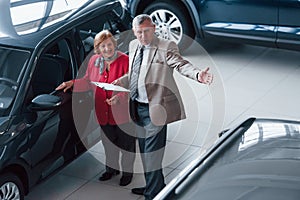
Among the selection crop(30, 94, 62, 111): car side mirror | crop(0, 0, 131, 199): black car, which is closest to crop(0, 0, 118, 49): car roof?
crop(0, 0, 131, 199): black car

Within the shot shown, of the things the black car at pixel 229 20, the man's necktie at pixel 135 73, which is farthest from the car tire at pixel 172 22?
the man's necktie at pixel 135 73

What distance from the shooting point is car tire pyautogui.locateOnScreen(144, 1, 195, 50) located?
9008mm

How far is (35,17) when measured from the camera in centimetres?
614

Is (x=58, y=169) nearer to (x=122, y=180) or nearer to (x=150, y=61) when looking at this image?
(x=122, y=180)

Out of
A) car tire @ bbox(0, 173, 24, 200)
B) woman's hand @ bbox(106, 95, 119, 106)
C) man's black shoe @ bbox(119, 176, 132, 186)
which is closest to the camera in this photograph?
car tire @ bbox(0, 173, 24, 200)

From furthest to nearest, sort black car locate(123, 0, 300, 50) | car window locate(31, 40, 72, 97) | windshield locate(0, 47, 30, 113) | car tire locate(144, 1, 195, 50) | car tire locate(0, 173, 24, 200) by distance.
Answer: car tire locate(144, 1, 195, 50)
black car locate(123, 0, 300, 50)
car window locate(31, 40, 72, 97)
windshield locate(0, 47, 30, 113)
car tire locate(0, 173, 24, 200)

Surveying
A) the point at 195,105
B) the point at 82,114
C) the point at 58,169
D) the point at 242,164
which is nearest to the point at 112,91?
the point at 82,114

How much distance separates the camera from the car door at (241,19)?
8172 mm

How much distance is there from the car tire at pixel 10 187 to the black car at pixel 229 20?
397cm

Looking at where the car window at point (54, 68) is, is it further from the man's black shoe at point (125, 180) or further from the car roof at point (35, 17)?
the man's black shoe at point (125, 180)

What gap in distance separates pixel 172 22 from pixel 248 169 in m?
5.94

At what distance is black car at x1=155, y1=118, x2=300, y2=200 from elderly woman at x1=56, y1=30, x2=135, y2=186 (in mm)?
2209

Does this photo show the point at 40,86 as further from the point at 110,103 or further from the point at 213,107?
the point at 213,107

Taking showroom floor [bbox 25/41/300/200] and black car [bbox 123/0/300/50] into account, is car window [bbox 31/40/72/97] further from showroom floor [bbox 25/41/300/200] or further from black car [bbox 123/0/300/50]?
black car [bbox 123/0/300/50]
